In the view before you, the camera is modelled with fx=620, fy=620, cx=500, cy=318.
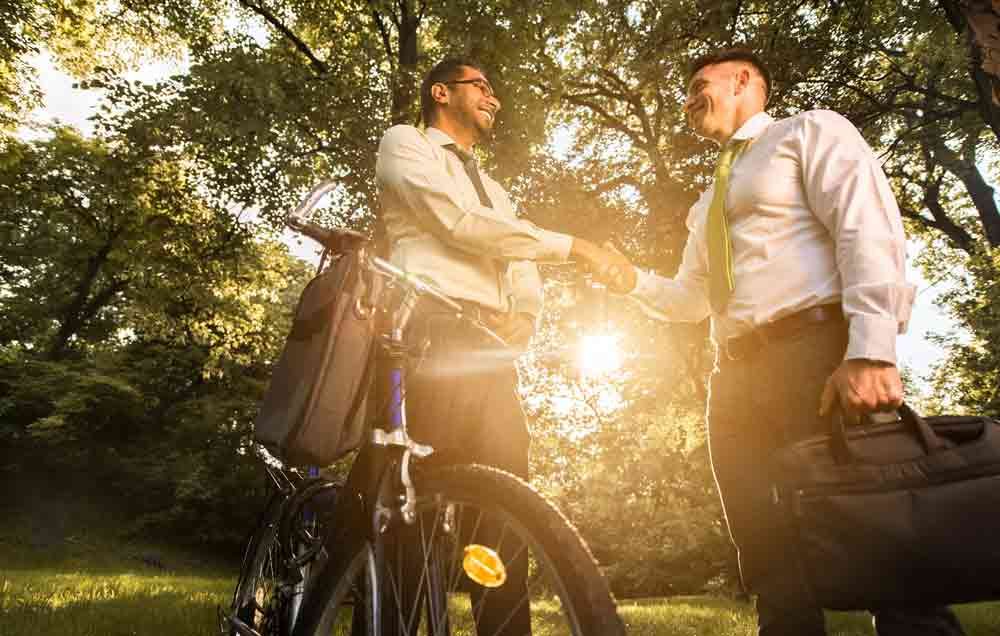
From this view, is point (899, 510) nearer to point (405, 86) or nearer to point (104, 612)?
point (104, 612)

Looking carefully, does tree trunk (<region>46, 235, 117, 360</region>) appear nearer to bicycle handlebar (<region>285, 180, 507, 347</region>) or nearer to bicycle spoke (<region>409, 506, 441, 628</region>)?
bicycle handlebar (<region>285, 180, 507, 347</region>)

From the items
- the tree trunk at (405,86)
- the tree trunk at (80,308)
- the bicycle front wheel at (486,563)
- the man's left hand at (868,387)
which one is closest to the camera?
the bicycle front wheel at (486,563)

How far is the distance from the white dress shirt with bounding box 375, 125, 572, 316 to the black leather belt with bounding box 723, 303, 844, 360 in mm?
753

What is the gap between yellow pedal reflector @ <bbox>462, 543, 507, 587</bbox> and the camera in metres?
1.62

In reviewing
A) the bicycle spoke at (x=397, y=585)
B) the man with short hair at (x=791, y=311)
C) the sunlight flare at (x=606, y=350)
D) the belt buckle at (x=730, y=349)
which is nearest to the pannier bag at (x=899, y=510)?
the man with short hair at (x=791, y=311)

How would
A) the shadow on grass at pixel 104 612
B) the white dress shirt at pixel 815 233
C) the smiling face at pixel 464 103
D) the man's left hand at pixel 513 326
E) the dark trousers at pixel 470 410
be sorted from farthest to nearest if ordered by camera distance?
the shadow on grass at pixel 104 612 → the smiling face at pixel 464 103 → the man's left hand at pixel 513 326 → the dark trousers at pixel 470 410 → the white dress shirt at pixel 815 233

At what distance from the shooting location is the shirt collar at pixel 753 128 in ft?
8.34

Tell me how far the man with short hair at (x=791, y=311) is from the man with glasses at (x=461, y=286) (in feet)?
1.67

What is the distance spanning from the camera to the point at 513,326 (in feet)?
9.11

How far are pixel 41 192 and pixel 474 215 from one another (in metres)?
26.1

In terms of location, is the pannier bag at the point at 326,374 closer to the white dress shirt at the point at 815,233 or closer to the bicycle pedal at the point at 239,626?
the bicycle pedal at the point at 239,626

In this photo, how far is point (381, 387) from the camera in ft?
6.79

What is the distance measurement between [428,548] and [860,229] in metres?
1.67

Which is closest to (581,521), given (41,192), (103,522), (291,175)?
(291,175)
